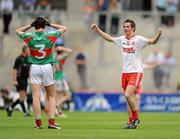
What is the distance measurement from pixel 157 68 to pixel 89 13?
13.5ft

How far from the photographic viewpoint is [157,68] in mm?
37312

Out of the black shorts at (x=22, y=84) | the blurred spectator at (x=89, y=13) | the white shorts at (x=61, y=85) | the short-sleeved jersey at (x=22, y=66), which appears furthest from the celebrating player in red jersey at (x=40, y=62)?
the blurred spectator at (x=89, y=13)

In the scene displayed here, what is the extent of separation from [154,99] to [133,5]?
6.11 meters

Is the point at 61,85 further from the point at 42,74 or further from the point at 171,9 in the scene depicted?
the point at 171,9

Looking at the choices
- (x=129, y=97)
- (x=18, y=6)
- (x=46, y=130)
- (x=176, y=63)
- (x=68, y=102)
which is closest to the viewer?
(x=46, y=130)

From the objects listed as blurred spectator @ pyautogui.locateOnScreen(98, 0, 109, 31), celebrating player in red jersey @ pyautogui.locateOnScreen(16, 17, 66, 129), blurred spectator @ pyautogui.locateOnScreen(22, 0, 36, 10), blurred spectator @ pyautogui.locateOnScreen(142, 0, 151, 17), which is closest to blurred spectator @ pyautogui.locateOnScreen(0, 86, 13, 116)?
blurred spectator @ pyautogui.locateOnScreen(22, 0, 36, 10)

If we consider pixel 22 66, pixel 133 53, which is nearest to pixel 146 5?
pixel 22 66

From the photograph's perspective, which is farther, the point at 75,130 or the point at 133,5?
the point at 133,5

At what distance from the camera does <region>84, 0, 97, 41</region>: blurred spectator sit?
1521 inches

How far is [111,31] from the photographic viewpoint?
126 feet

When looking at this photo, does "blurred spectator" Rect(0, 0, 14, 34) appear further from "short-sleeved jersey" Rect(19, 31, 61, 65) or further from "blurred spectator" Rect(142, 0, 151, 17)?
"short-sleeved jersey" Rect(19, 31, 61, 65)

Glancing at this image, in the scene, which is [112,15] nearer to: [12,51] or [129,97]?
[12,51]

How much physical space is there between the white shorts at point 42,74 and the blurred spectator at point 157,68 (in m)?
18.3

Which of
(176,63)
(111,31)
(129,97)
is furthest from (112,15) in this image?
(129,97)
